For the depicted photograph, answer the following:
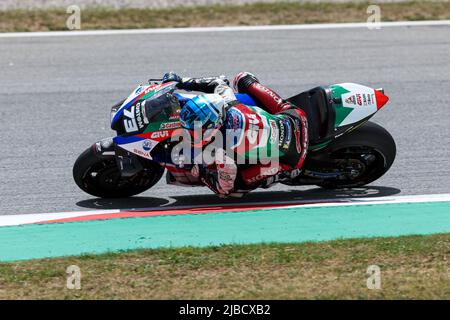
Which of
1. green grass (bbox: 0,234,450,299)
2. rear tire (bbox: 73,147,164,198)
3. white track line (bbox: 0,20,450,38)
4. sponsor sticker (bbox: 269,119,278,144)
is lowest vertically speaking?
green grass (bbox: 0,234,450,299)

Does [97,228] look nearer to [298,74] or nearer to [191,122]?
[191,122]

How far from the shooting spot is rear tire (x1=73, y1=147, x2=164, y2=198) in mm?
8938

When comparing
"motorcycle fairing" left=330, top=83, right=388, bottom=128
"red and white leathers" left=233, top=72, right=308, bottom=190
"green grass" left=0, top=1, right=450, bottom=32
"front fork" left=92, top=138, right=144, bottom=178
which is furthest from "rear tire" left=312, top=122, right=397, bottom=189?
"green grass" left=0, top=1, right=450, bottom=32

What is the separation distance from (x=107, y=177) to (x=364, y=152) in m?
2.26

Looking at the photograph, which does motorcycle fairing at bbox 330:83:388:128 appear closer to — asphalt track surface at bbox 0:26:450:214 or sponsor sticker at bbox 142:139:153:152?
asphalt track surface at bbox 0:26:450:214

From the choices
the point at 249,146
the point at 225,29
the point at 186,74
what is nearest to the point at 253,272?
the point at 249,146

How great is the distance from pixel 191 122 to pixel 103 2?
8.43 m

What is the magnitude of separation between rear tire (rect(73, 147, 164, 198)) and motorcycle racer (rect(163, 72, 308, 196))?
62cm

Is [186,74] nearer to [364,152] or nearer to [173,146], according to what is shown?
[364,152]

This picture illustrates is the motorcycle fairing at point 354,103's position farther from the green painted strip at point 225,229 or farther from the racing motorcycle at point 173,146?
the green painted strip at point 225,229

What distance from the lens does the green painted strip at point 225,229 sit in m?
8.20

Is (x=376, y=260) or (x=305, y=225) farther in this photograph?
(x=305, y=225)
